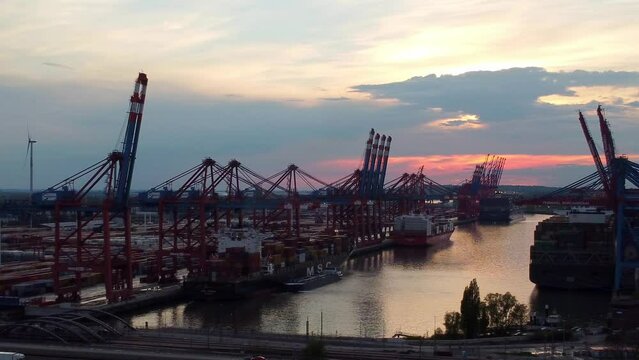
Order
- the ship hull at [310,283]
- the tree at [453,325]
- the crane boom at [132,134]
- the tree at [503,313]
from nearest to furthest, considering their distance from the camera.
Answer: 1. the tree at [453,325]
2. the tree at [503,313]
3. the crane boom at [132,134]
4. the ship hull at [310,283]

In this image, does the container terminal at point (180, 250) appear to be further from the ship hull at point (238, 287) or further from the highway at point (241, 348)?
the highway at point (241, 348)

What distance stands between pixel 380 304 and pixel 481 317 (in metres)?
6.19

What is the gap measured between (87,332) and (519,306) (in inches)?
360

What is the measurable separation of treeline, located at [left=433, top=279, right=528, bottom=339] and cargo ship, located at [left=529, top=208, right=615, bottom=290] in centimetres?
883

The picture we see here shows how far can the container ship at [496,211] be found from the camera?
76775mm

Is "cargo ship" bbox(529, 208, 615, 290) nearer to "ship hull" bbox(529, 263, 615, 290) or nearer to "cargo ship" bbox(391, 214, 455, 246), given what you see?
"ship hull" bbox(529, 263, 615, 290)

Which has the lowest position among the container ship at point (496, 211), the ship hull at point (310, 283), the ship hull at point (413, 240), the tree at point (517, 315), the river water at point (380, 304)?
the river water at point (380, 304)

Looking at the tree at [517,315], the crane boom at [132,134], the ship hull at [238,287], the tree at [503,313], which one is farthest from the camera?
the ship hull at [238,287]

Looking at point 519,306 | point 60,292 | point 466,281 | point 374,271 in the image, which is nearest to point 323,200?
point 374,271

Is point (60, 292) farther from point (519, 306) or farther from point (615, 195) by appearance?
point (615, 195)

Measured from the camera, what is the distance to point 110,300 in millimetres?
21047

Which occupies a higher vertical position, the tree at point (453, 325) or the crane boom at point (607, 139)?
the crane boom at point (607, 139)

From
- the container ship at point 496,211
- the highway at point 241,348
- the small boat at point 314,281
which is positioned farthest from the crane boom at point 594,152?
the container ship at point 496,211

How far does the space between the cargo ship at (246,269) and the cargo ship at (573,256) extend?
8.27 meters
